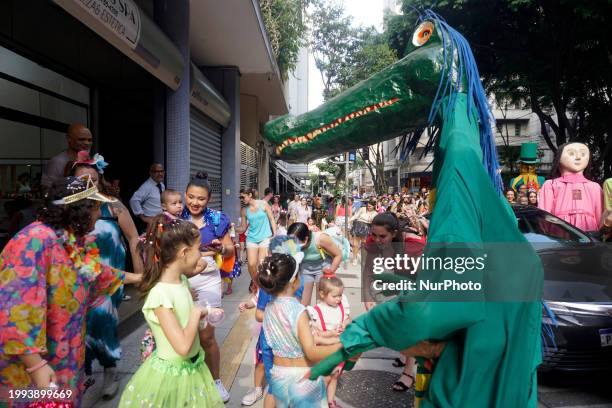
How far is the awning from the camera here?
3.96m

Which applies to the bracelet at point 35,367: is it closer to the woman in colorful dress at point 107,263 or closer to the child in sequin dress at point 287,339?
the child in sequin dress at point 287,339

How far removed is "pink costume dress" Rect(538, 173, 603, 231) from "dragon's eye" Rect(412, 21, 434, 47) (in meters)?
Result: 3.76

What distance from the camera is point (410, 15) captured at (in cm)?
1608

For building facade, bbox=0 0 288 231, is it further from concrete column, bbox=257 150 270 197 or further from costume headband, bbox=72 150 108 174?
concrete column, bbox=257 150 270 197

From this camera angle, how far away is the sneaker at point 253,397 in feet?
11.0

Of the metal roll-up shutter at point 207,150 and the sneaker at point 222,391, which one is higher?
the metal roll-up shutter at point 207,150

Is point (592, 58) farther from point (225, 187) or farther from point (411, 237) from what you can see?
point (411, 237)

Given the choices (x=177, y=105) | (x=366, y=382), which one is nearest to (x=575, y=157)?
(x=366, y=382)

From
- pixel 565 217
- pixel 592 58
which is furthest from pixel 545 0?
pixel 565 217

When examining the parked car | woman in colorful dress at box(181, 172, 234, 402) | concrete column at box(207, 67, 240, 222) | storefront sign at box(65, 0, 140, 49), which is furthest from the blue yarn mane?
concrete column at box(207, 67, 240, 222)

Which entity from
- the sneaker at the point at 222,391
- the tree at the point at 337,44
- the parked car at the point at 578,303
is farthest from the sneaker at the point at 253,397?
the tree at the point at 337,44

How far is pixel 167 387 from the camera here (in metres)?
2.09

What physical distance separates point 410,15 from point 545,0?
482 centimetres

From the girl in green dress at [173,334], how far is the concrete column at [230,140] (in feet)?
27.6
